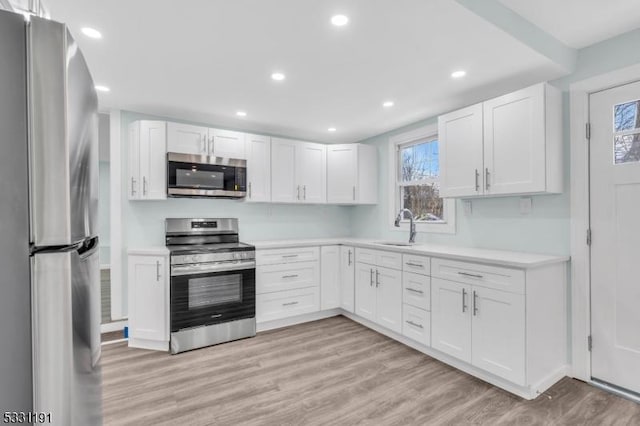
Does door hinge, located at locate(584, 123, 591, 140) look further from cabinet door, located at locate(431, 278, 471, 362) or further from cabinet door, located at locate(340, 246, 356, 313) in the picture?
cabinet door, located at locate(340, 246, 356, 313)

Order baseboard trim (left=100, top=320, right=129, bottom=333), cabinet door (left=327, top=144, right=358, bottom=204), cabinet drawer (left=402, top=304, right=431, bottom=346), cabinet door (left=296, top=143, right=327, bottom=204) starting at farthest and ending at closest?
cabinet door (left=327, top=144, right=358, bottom=204)
cabinet door (left=296, top=143, right=327, bottom=204)
baseboard trim (left=100, top=320, right=129, bottom=333)
cabinet drawer (left=402, top=304, right=431, bottom=346)

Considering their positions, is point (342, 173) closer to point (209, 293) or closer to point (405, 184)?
point (405, 184)

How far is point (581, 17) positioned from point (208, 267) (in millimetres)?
3528

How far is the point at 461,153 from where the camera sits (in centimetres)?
287

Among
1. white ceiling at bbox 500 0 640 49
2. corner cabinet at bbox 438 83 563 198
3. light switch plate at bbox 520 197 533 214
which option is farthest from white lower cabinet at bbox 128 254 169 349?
white ceiling at bbox 500 0 640 49

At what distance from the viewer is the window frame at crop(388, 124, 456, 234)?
3342 millimetres

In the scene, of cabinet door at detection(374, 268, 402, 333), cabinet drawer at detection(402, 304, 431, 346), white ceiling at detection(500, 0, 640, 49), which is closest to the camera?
white ceiling at detection(500, 0, 640, 49)

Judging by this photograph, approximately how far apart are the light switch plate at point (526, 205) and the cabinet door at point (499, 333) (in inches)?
33.4

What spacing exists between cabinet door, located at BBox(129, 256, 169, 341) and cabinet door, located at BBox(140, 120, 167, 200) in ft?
2.42

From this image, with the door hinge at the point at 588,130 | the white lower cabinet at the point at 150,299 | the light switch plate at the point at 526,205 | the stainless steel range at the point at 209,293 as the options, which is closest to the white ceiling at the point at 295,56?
the door hinge at the point at 588,130

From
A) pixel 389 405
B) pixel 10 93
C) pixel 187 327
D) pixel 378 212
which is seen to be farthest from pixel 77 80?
pixel 378 212

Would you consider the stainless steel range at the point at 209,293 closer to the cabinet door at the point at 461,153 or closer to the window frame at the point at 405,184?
the window frame at the point at 405,184

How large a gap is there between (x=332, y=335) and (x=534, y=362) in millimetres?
1837

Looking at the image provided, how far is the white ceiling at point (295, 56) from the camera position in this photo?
1752 mm
